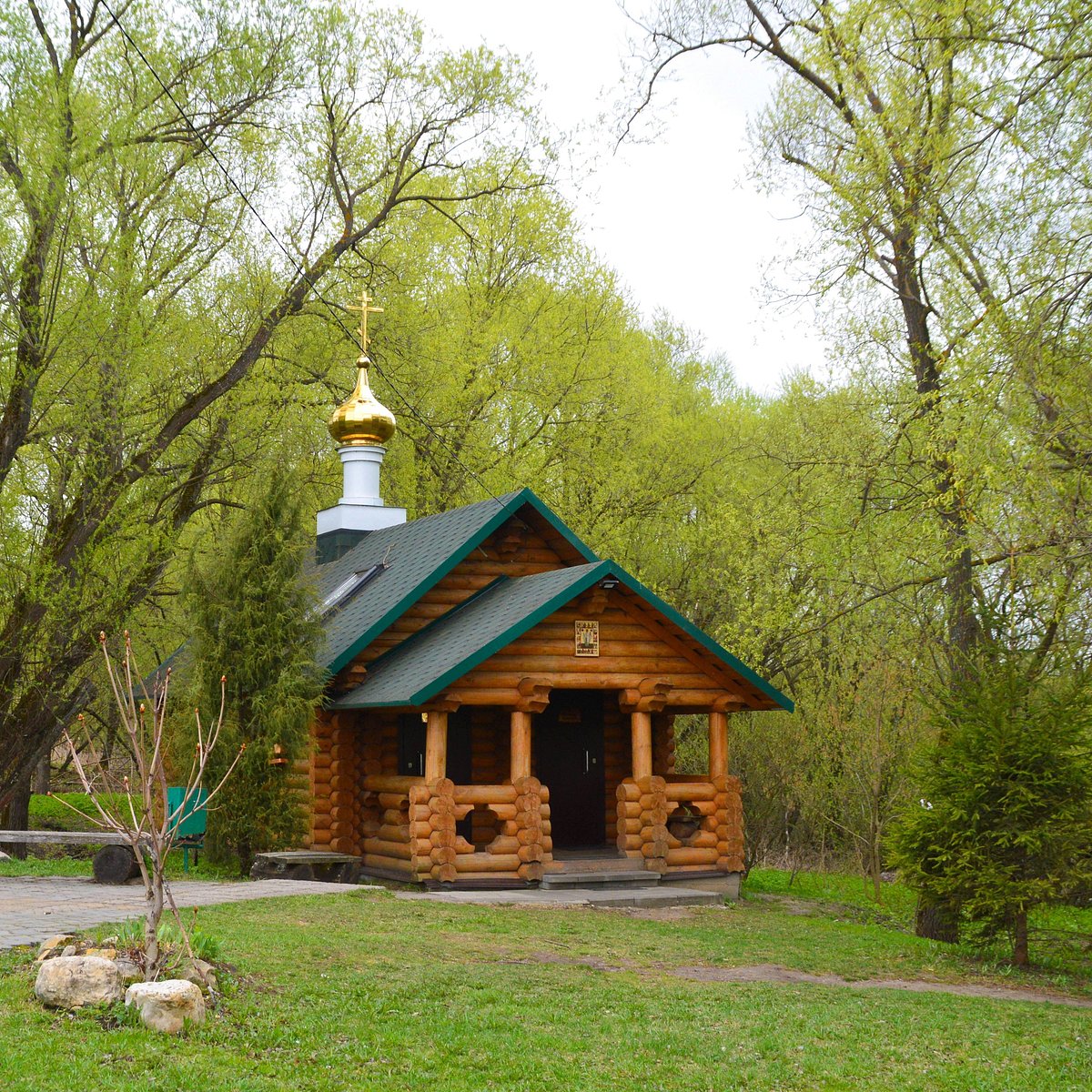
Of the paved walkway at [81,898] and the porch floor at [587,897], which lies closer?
the paved walkway at [81,898]

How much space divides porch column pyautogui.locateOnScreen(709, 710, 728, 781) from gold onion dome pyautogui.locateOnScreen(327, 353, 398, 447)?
8506 mm

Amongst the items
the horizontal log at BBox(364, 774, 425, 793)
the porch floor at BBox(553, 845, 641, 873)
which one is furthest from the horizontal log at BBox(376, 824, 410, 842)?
the porch floor at BBox(553, 845, 641, 873)

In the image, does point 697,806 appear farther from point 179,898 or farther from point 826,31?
Result: point 826,31

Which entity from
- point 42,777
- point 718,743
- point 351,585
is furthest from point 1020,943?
point 42,777

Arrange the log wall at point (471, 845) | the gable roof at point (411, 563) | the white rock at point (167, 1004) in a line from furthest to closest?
the gable roof at point (411, 563)
the log wall at point (471, 845)
the white rock at point (167, 1004)

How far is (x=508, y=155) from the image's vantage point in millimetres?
27031

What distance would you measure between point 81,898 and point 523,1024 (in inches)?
254

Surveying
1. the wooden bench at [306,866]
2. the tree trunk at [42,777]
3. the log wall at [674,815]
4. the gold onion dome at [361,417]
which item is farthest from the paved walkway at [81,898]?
the tree trunk at [42,777]

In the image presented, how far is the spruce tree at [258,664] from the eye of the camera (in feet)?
53.2

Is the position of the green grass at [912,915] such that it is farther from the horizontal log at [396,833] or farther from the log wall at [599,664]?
the horizontal log at [396,833]

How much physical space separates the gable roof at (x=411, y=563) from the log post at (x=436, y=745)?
194 cm

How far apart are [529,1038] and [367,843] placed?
380 inches

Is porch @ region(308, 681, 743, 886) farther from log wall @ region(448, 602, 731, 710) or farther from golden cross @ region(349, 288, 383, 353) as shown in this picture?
golden cross @ region(349, 288, 383, 353)

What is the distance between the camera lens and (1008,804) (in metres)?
13.4
